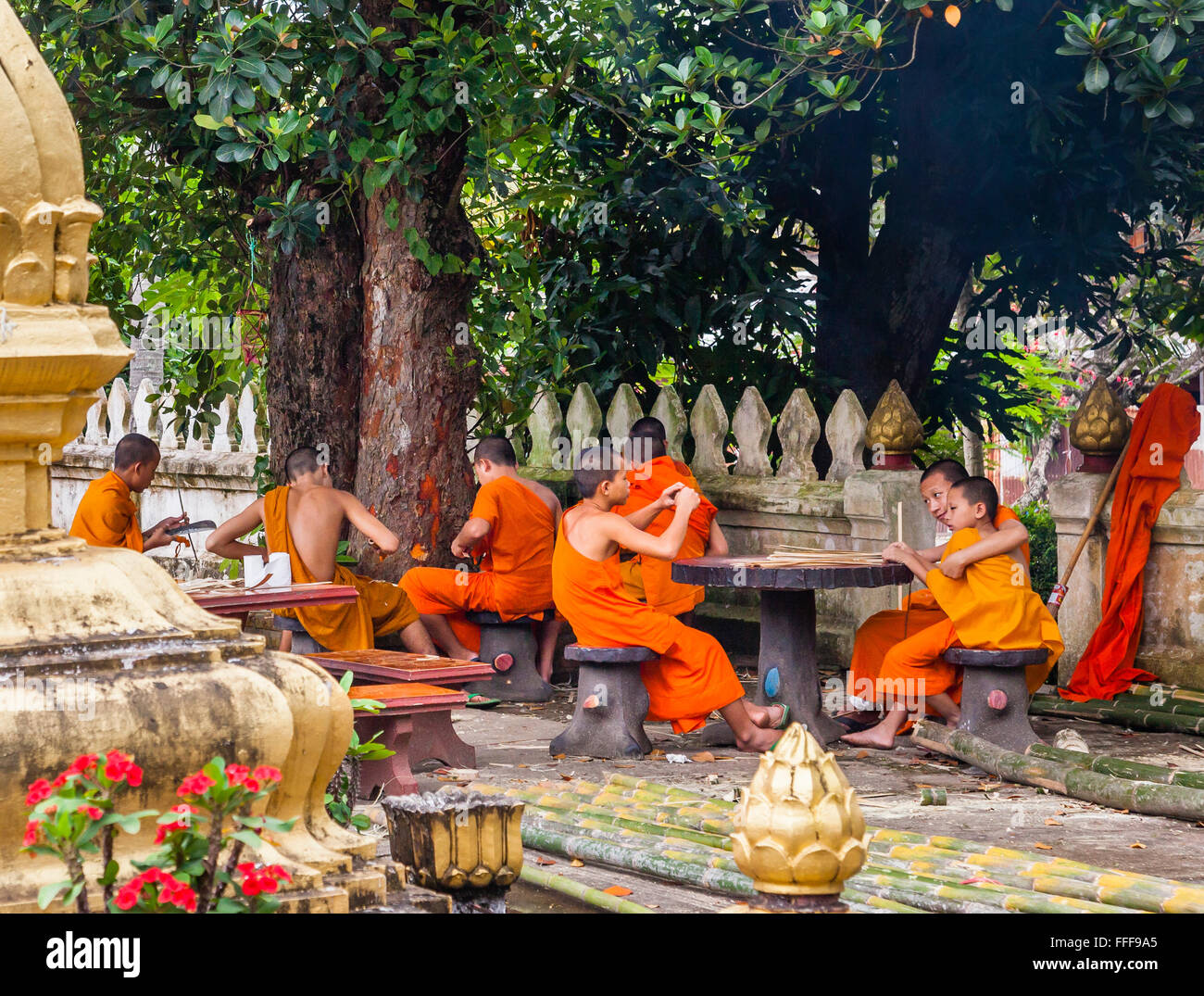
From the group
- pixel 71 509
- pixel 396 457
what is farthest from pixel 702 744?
pixel 71 509

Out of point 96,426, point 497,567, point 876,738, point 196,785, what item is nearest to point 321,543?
point 497,567

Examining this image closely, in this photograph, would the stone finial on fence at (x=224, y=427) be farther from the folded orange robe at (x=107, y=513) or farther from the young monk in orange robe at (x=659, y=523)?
the young monk in orange robe at (x=659, y=523)

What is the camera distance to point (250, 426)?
11797mm

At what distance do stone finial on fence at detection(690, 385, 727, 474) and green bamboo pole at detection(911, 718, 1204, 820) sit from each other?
2782 millimetres

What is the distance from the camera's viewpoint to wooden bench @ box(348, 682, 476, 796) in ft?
20.2

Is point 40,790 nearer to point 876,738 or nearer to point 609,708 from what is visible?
point 609,708

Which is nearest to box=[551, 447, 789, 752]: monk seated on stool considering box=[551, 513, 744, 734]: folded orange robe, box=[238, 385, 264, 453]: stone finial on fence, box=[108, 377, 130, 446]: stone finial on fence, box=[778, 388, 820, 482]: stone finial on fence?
box=[551, 513, 744, 734]: folded orange robe

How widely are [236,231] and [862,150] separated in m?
4.55

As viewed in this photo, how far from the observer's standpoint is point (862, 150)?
11172 mm

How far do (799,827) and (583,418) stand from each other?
6.97m

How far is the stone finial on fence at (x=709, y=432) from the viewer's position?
9461mm

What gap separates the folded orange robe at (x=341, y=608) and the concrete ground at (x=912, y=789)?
0.73m

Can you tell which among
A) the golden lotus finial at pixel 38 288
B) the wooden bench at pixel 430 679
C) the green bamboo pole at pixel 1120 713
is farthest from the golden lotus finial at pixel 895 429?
the golden lotus finial at pixel 38 288

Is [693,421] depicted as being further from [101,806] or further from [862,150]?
[101,806]
